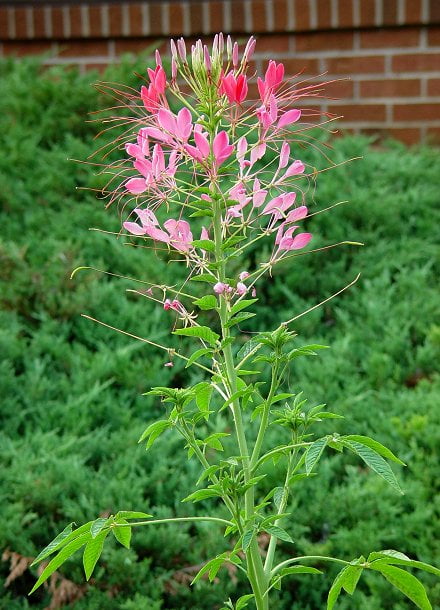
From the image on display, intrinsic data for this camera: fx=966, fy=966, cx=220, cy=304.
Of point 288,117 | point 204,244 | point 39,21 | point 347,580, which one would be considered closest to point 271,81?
point 288,117

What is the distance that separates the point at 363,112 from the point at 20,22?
6.92 ft

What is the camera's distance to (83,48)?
5.70m

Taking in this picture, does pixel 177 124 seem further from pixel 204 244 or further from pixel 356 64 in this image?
pixel 356 64

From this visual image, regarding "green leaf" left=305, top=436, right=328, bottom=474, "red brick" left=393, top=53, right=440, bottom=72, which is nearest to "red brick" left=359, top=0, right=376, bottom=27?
"red brick" left=393, top=53, right=440, bottom=72

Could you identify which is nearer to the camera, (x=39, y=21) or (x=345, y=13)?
(x=345, y=13)

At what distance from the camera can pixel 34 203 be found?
4.75m

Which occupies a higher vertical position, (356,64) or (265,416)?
(356,64)

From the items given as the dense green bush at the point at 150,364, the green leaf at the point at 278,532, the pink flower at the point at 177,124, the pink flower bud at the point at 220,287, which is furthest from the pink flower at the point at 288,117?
the dense green bush at the point at 150,364

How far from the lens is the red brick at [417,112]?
213 inches

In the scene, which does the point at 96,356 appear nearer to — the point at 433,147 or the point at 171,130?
the point at 171,130

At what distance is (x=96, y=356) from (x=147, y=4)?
264 cm

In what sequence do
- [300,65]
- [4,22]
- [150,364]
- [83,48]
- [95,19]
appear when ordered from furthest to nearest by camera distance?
[4,22] < [83,48] < [95,19] < [300,65] < [150,364]

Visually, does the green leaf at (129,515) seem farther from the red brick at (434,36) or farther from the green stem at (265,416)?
the red brick at (434,36)

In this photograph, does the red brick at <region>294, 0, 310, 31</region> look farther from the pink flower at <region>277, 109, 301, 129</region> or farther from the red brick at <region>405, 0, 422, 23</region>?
the pink flower at <region>277, 109, 301, 129</region>
